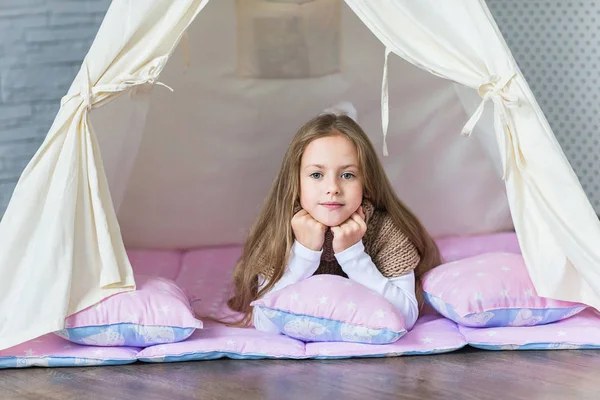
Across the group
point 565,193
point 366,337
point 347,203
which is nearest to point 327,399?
point 366,337

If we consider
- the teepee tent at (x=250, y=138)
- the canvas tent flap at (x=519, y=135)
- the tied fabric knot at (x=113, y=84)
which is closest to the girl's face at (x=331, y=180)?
the teepee tent at (x=250, y=138)

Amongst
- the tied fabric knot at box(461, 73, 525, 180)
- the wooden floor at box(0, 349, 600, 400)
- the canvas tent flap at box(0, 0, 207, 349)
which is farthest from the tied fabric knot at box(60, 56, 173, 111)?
the tied fabric knot at box(461, 73, 525, 180)

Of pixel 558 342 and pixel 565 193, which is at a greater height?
pixel 565 193

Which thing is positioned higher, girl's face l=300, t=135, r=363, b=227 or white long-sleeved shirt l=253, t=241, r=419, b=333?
girl's face l=300, t=135, r=363, b=227

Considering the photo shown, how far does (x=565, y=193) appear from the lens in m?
2.28

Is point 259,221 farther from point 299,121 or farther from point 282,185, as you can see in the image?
point 299,121

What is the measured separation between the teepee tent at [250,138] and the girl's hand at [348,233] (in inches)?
8.1

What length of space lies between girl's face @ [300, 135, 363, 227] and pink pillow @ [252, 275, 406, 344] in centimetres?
19

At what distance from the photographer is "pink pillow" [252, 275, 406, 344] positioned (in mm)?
2229

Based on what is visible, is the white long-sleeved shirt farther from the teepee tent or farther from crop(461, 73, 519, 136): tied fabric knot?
crop(461, 73, 519, 136): tied fabric knot

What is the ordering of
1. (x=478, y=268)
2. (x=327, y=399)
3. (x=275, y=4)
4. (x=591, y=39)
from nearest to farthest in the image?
(x=327, y=399) → (x=478, y=268) → (x=275, y=4) → (x=591, y=39)

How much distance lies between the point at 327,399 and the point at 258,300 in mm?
389

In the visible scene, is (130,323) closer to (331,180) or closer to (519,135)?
(331,180)

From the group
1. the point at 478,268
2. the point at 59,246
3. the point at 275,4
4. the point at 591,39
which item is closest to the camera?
the point at 59,246
